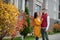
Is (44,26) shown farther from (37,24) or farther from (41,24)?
(37,24)

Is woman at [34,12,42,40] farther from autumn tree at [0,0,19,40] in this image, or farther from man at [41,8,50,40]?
autumn tree at [0,0,19,40]

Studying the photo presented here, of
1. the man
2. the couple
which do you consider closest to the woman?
the couple

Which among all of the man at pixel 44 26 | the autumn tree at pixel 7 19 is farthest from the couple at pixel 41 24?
the autumn tree at pixel 7 19

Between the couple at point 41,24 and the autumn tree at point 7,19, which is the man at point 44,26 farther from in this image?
the autumn tree at point 7,19

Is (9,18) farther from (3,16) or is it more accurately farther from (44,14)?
(44,14)

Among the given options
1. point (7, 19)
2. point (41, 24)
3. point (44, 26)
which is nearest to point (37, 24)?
point (41, 24)

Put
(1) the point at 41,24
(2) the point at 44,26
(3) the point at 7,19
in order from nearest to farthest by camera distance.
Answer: (3) the point at 7,19 → (2) the point at 44,26 → (1) the point at 41,24

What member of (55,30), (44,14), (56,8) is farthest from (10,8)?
(56,8)

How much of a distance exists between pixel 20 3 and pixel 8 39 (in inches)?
349

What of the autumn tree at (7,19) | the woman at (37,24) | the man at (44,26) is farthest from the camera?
the woman at (37,24)

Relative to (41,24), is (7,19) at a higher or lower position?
higher

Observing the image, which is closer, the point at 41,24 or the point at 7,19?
the point at 7,19

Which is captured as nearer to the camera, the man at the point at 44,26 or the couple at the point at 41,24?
the man at the point at 44,26

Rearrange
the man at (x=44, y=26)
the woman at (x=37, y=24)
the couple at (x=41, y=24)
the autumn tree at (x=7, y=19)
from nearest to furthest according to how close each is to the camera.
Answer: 1. the autumn tree at (x=7, y=19)
2. the man at (x=44, y=26)
3. the couple at (x=41, y=24)
4. the woman at (x=37, y=24)
